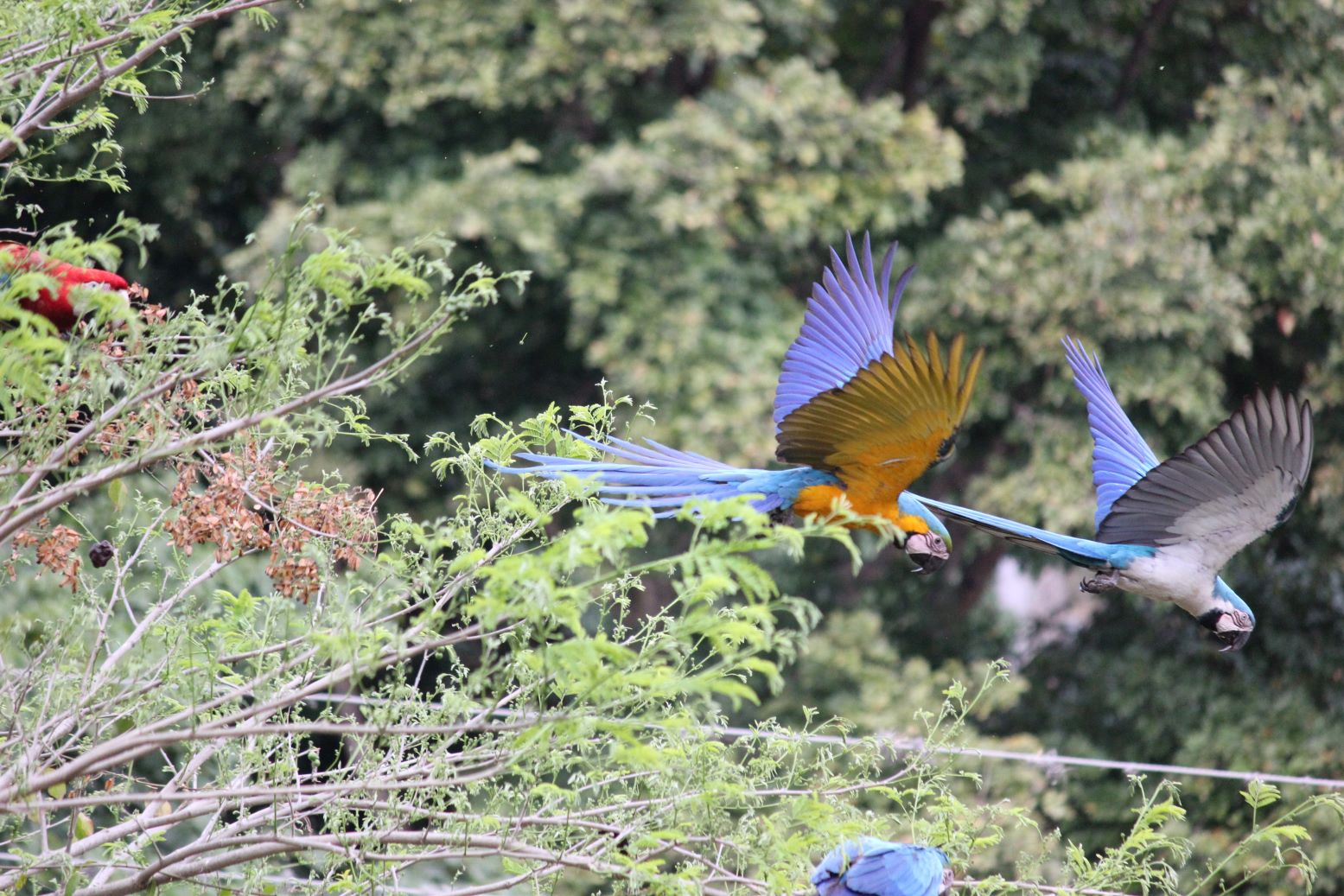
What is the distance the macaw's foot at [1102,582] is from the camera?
2.94 m

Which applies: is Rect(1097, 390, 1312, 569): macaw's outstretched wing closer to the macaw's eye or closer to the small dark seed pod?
the macaw's eye

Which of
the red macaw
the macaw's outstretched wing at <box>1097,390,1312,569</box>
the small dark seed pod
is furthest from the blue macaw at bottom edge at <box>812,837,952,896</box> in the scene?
the red macaw

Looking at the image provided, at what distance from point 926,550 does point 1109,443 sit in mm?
1029

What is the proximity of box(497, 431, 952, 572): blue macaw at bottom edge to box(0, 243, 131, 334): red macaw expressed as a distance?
82 cm

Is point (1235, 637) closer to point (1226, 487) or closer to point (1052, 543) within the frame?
point (1226, 487)

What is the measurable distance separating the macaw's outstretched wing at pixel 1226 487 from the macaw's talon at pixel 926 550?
1.21ft

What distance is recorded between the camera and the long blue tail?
8.78ft

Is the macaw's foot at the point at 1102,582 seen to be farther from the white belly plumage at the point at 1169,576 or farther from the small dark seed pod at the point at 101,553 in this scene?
the small dark seed pod at the point at 101,553

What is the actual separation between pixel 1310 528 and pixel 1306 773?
1.24m

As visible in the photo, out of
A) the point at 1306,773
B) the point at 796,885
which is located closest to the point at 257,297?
the point at 796,885

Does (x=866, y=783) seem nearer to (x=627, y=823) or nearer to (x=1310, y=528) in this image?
(x=627, y=823)

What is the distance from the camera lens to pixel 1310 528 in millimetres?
6953

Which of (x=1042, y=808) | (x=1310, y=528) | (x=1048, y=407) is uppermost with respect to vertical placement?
(x=1048, y=407)

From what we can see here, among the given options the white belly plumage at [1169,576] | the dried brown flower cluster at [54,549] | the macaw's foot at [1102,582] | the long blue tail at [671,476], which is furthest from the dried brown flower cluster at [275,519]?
the white belly plumage at [1169,576]
